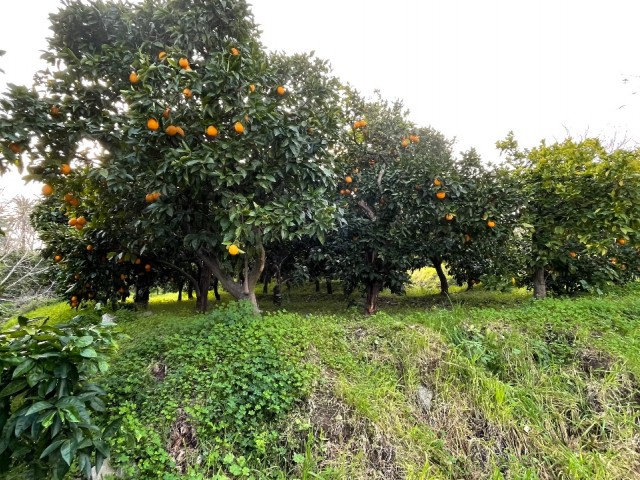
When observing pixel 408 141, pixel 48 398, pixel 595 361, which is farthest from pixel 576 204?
pixel 48 398

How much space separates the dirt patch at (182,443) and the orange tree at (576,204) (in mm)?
4647

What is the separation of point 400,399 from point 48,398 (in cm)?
227

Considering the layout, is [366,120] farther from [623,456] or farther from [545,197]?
[623,456]

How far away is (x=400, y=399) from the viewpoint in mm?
2730

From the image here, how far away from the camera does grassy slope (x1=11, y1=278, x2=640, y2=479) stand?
232 cm

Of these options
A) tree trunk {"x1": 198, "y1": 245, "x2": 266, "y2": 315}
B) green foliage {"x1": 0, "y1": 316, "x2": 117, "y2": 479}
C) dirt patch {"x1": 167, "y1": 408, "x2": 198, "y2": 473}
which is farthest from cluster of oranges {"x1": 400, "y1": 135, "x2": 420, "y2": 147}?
green foliage {"x1": 0, "y1": 316, "x2": 117, "y2": 479}

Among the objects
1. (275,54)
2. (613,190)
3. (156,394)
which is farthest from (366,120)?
(156,394)

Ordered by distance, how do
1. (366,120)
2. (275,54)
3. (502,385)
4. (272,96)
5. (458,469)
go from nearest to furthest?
(458,469), (502,385), (272,96), (275,54), (366,120)

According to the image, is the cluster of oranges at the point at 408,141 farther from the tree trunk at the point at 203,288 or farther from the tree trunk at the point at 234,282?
the tree trunk at the point at 203,288

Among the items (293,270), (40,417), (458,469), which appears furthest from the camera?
(293,270)

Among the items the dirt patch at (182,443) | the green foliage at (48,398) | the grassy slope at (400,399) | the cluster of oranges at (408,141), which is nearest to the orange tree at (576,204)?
the cluster of oranges at (408,141)

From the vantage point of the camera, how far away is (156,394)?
8.25 ft

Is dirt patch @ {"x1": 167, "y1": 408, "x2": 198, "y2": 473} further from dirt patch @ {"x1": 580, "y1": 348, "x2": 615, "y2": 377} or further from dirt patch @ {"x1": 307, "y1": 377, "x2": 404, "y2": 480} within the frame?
dirt patch @ {"x1": 580, "y1": 348, "x2": 615, "y2": 377}

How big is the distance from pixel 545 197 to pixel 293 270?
453cm
